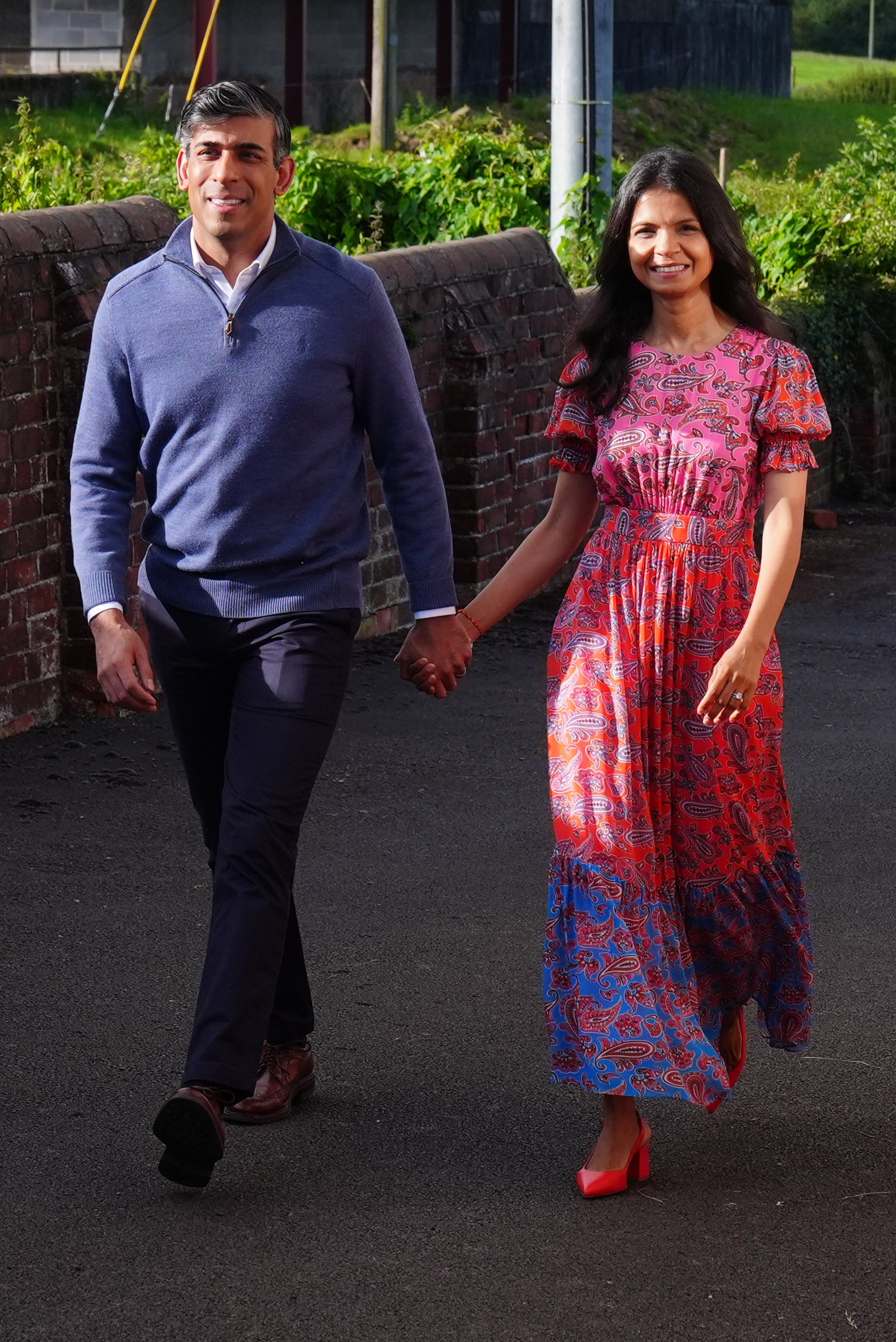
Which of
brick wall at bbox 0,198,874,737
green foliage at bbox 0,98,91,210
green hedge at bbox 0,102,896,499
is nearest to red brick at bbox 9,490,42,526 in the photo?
brick wall at bbox 0,198,874,737

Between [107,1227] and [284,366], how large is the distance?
5.31 ft

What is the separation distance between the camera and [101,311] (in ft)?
13.1

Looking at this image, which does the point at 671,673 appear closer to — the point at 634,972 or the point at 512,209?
the point at 634,972

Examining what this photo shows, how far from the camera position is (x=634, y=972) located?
3861 mm

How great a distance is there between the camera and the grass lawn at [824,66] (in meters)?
74.0

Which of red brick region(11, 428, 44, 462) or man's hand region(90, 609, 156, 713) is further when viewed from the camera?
red brick region(11, 428, 44, 462)

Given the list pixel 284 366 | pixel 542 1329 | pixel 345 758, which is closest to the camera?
pixel 542 1329

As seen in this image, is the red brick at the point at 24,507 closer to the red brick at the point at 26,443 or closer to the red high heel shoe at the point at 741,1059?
the red brick at the point at 26,443

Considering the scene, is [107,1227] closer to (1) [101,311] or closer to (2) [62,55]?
(1) [101,311]

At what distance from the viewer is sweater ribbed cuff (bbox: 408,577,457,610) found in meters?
4.13

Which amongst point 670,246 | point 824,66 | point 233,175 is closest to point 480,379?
point 670,246

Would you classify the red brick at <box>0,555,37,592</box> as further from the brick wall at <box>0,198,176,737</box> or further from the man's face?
the man's face

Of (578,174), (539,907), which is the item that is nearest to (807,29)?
(578,174)

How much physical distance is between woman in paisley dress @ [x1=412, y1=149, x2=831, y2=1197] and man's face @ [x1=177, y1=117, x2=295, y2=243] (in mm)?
702
